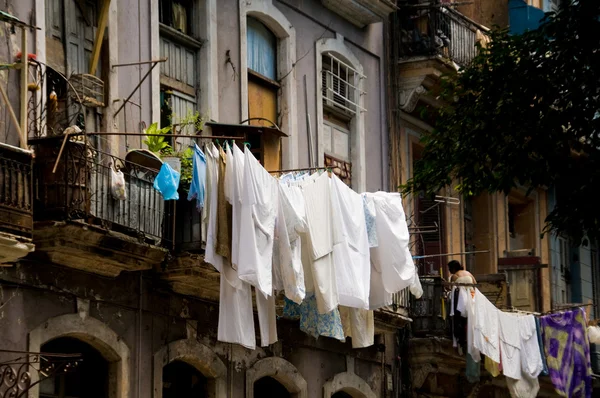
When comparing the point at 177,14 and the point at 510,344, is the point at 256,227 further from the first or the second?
the point at 510,344

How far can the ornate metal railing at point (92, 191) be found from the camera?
15.1m

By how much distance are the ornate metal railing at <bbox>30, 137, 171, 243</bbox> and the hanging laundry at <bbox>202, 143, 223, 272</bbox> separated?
0.46 meters

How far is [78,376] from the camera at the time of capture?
1641cm

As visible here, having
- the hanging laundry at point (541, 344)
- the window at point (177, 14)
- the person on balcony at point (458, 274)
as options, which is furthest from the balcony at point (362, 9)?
the hanging laundry at point (541, 344)

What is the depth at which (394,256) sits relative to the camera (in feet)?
61.6

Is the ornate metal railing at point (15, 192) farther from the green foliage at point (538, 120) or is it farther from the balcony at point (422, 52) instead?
the balcony at point (422, 52)

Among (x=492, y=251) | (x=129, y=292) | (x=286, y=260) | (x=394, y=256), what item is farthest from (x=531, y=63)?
(x=492, y=251)

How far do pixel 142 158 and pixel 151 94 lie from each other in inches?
52.0

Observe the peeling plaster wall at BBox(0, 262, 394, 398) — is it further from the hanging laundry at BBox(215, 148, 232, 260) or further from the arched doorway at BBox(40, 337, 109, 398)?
the hanging laundry at BBox(215, 148, 232, 260)

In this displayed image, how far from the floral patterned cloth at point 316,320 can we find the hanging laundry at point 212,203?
76.4 inches

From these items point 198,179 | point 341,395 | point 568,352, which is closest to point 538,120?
point 198,179

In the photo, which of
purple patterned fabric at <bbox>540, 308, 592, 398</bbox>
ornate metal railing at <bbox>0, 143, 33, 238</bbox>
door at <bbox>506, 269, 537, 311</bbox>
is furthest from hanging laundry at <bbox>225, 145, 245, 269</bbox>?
door at <bbox>506, 269, 537, 311</bbox>

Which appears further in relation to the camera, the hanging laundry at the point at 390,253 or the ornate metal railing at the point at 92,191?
the hanging laundry at the point at 390,253

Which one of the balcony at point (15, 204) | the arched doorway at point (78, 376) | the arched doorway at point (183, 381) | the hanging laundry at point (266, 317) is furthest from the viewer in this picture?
the arched doorway at point (183, 381)
